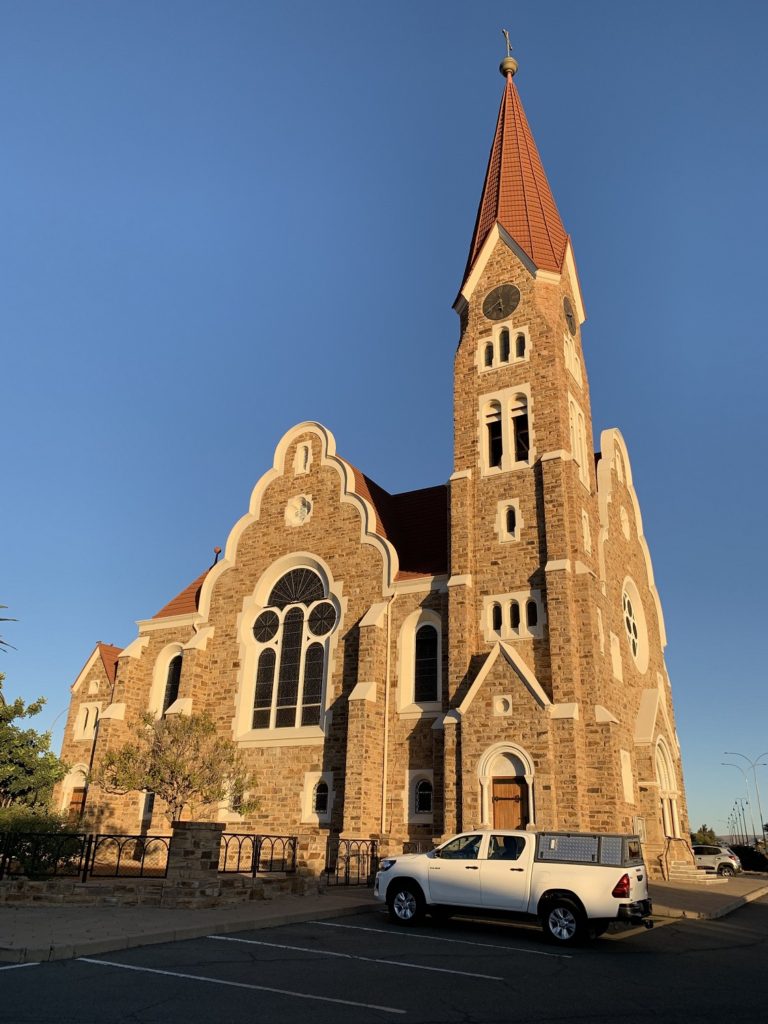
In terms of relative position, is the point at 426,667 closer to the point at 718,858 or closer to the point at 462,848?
the point at 462,848

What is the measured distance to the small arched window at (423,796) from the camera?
931 inches

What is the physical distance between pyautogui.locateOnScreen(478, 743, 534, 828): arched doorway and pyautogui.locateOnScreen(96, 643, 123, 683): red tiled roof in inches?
754

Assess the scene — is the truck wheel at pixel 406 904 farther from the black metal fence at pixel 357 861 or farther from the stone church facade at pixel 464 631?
the stone church facade at pixel 464 631

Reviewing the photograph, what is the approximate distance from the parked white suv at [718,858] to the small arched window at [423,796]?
1639 cm

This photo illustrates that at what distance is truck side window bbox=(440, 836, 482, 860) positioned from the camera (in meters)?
13.4

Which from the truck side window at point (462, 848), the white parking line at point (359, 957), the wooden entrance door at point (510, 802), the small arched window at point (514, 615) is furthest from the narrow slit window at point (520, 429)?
the white parking line at point (359, 957)

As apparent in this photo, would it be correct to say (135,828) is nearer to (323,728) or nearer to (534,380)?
(323,728)

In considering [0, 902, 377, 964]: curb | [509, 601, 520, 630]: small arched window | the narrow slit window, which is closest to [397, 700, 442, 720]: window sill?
[509, 601, 520, 630]: small arched window

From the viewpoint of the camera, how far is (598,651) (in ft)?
75.3

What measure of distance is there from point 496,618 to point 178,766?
10.2 meters

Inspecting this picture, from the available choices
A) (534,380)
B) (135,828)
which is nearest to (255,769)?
(135,828)

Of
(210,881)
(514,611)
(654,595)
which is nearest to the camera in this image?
(210,881)

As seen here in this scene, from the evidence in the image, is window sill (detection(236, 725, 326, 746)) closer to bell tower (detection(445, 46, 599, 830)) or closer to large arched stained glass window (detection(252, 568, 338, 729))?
large arched stained glass window (detection(252, 568, 338, 729))

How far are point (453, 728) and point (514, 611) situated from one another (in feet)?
13.3
